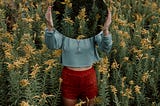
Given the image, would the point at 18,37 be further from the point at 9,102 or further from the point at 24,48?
the point at 9,102

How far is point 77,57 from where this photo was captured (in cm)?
358

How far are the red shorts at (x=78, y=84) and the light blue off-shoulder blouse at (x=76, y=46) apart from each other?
9 cm

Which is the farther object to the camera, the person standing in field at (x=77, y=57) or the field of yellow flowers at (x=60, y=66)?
the field of yellow flowers at (x=60, y=66)

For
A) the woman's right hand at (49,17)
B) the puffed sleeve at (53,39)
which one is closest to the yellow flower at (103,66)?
the puffed sleeve at (53,39)

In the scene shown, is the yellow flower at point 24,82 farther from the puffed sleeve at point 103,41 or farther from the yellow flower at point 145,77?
the yellow flower at point 145,77

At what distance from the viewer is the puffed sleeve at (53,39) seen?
3461 mm

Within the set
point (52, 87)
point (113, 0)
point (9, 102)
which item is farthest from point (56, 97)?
point (113, 0)

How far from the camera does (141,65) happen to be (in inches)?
167

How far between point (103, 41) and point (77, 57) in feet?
0.92

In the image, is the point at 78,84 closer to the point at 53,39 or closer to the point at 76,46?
the point at 76,46

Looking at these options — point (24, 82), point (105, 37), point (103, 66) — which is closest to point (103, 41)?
point (105, 37)

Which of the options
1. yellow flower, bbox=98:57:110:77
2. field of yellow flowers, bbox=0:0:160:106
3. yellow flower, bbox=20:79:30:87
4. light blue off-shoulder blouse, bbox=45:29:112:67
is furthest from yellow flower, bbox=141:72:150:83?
yellow flower, bbox=20:79:30:87

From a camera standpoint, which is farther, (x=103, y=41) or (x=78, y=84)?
(x=78, y=84)

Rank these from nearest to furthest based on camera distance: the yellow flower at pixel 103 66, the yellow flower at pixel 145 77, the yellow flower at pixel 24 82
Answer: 1. the yellow flower at pixel 24 82
2. the yellow flower at pixel 103 66
3. the yellow flower at pixel 145 77
